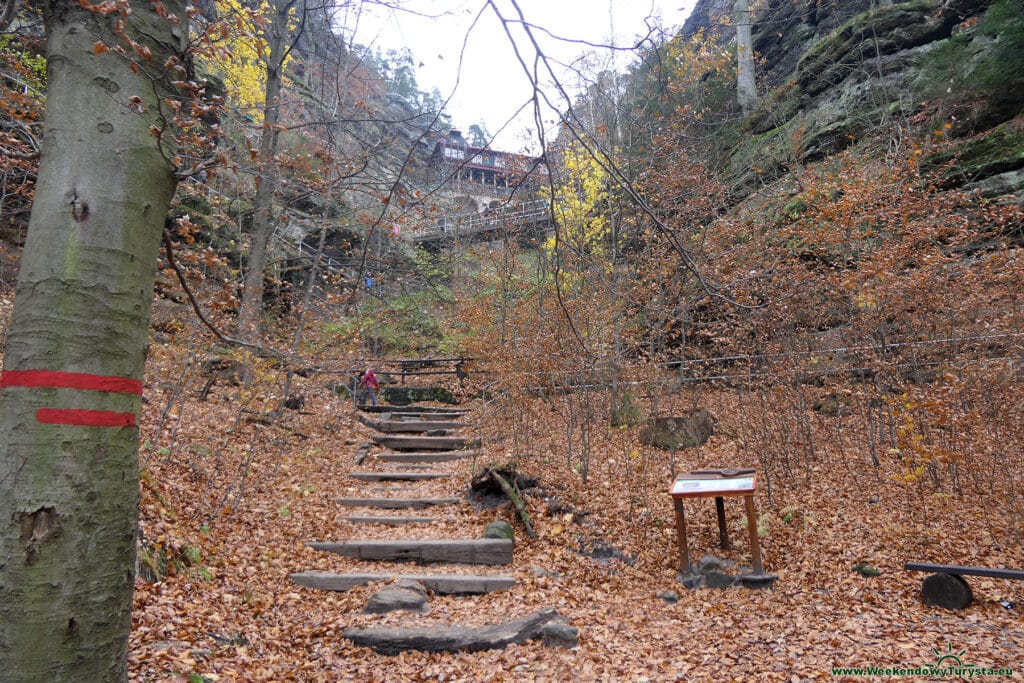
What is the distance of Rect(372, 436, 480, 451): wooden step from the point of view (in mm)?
10164

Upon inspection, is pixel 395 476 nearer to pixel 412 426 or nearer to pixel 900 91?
pixel 412 426

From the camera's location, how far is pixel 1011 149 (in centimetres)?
987

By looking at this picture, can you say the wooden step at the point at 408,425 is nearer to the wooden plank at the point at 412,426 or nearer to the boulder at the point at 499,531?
the wooden plank at the point at 412,426

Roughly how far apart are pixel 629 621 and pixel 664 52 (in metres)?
4.56

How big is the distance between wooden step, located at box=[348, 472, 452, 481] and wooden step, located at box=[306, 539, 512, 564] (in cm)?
245

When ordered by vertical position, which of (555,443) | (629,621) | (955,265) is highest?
(955,265)

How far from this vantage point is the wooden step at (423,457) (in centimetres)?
945

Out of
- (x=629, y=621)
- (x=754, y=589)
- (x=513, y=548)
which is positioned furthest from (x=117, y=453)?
(x=754, y=589)

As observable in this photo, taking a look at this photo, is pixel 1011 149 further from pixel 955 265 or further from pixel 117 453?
pixel 117 453

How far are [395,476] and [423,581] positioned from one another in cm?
329

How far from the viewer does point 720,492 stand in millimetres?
5414

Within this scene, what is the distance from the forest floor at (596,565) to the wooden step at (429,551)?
0.13 metres

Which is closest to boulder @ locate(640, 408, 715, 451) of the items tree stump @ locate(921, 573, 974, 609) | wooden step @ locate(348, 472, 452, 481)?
wooden step @ locate(348, 472, 452, 481)

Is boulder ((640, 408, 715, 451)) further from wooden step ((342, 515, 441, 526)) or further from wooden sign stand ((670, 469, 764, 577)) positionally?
wooden step ((342, 515, 441, 526))
